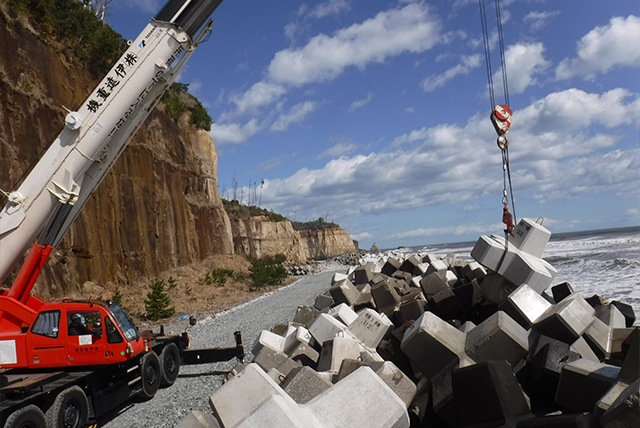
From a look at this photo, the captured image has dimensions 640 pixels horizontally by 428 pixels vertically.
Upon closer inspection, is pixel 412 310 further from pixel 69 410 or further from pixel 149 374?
pixel 69 410

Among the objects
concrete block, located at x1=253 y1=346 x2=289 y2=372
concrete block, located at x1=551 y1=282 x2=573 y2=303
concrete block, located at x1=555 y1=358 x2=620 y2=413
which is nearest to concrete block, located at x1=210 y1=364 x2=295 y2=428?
concrete block, located at x1=253 y1=346 x2=289 y2=372

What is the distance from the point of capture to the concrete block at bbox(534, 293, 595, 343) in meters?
5.93

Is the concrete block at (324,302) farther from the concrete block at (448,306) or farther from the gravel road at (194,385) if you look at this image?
the concrete block at (448,306)

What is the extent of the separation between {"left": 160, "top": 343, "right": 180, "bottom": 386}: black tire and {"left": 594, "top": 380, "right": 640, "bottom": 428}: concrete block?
23.0 ft

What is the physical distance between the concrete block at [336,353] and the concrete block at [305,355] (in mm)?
418

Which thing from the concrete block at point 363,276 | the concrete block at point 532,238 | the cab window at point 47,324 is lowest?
the concrete block at point 363,276

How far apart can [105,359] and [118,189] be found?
1589cm

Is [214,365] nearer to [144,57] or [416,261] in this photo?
[144,57]

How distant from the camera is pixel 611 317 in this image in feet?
23.5

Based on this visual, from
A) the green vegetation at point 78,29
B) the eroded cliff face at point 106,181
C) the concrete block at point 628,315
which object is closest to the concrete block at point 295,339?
the concrete block at point 628,315

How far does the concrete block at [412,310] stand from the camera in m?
7.93

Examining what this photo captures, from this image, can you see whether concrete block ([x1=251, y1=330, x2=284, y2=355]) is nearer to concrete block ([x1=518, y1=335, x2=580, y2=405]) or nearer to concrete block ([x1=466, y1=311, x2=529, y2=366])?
concrete block ([x1=466, y1=311, x2=529, y2=366])

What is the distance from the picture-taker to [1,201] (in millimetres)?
14844

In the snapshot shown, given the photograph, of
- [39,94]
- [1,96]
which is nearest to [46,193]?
[1,96]
